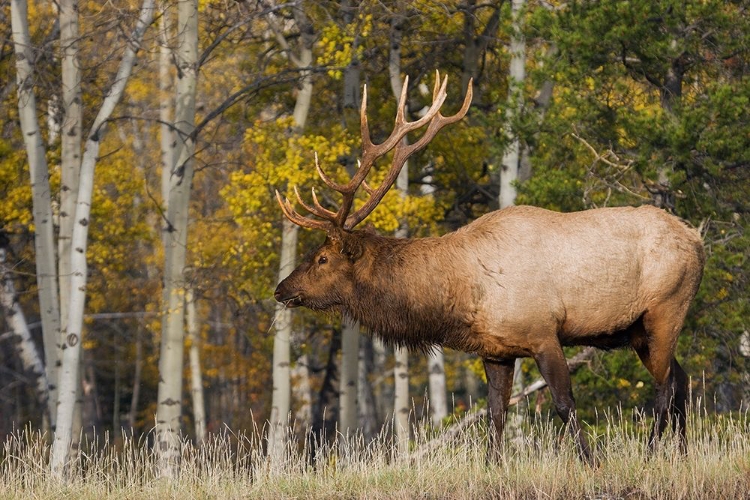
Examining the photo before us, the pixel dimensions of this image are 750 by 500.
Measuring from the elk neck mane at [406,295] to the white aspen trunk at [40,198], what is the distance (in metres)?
6.71

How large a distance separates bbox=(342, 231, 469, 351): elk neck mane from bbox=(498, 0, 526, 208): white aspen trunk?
6.01 meters

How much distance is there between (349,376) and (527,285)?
981cm

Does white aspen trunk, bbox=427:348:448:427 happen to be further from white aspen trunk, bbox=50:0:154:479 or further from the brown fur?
the brown fur

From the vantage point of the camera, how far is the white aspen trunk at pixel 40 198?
14.6 meters

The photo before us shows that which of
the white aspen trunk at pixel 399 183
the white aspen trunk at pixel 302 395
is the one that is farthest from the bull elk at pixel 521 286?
the white aspen trunk at pixel 302 395

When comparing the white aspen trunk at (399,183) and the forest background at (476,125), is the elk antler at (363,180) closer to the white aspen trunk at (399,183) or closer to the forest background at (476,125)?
the forest background at (476,125)

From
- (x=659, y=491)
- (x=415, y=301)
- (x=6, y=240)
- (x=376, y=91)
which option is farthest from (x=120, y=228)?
(x=659, y=491)

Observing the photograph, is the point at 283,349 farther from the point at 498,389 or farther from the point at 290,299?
the point at 498,389

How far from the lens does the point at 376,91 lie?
2050 cm

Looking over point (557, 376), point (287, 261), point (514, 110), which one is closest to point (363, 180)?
point (557, 376)

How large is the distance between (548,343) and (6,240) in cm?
1360

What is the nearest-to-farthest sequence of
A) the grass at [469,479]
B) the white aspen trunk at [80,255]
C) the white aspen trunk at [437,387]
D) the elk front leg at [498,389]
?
1. the grass at [469,479]
2. the elk front leg at [498,389]
3. the white aspen trunk at [80,255]
4. the white aspen trunk at [437,387]

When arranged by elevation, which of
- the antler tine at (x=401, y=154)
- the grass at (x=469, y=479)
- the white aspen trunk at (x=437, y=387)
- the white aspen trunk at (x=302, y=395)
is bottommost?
the white aspen trunk at (x=302, y=395)

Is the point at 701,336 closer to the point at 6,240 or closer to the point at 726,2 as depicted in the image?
the point at 726,2
